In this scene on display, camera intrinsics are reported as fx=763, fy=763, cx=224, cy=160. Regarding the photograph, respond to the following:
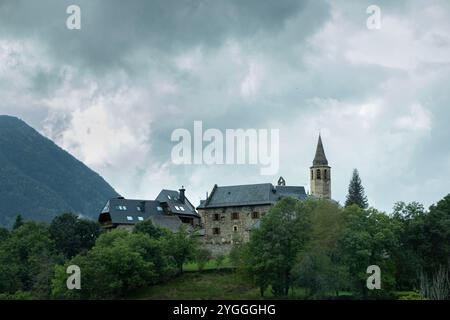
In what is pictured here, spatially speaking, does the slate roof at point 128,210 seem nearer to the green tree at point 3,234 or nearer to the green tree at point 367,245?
the green tree at point 3,234

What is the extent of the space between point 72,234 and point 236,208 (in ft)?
70.0

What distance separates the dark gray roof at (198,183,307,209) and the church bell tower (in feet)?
36.8

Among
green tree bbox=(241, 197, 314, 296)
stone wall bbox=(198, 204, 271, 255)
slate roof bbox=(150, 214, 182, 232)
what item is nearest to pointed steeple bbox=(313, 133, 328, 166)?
stone wall bbox=(198, 204, 271, 255)

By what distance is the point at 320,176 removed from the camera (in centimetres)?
11275

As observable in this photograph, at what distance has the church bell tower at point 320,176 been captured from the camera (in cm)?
11200

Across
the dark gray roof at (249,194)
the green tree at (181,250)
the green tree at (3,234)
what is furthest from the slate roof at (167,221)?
the green tree at (3,234)

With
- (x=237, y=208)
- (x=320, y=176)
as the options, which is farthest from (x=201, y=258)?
(x=320, y=176)

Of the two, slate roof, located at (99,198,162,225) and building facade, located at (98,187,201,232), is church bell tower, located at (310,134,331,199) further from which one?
slate roof, located at (99,198,162,225)

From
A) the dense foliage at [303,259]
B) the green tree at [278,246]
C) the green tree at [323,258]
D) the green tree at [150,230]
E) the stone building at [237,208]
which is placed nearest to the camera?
the green tree at [323,258]

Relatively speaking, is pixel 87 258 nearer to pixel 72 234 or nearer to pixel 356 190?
pixel 72 234

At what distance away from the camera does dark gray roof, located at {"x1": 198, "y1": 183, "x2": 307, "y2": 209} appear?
318 feet

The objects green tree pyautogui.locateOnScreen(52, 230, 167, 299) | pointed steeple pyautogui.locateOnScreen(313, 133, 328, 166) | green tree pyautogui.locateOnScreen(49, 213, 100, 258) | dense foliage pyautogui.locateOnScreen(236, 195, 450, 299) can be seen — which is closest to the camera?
dense foliage pyautogui.locateOnScreen(236, 195, 450, 299)

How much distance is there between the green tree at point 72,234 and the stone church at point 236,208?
46.9ft
